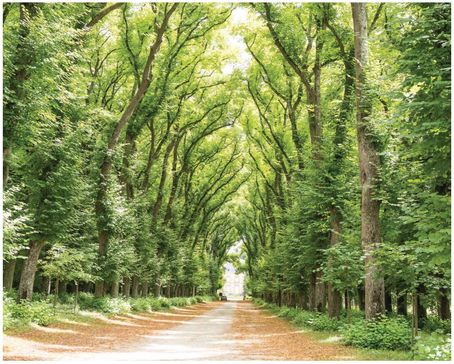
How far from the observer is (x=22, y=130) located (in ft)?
41.8

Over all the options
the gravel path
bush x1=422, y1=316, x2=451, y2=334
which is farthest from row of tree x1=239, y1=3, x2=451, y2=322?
the gravel path

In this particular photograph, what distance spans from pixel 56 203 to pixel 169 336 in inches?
237

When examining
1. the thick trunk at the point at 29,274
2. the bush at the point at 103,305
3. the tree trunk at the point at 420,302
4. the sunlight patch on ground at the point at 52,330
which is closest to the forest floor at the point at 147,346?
the sunlight patch on ground at the point at 52,330

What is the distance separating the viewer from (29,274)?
16.2 meters

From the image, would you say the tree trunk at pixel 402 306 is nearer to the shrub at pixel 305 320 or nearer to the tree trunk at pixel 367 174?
the shrub at pixel 305 320

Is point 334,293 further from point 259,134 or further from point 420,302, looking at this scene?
point 259,134

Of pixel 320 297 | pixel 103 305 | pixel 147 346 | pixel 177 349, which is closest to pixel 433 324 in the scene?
pixel 320 297

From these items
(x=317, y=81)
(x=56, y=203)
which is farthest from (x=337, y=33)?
(x=56, y=203)

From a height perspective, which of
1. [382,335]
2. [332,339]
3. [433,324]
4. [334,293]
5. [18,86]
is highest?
[18,86]

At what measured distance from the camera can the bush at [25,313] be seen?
13092 millimetres

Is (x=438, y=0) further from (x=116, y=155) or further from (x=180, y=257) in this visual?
(x=180, y=257)

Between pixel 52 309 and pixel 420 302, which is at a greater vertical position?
pixel 420 302

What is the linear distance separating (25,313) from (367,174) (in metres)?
11.1

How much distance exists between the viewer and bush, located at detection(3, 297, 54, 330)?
1309 cm
